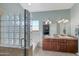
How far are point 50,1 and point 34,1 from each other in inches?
9.9

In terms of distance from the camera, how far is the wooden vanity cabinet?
1.87 meters

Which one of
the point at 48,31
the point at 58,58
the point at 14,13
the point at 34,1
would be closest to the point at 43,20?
the point at 48,31

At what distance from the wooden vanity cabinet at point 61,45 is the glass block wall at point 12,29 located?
0.45m

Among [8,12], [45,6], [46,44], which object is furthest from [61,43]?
[8,12]

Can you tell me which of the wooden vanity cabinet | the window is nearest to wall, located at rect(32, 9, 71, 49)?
the window

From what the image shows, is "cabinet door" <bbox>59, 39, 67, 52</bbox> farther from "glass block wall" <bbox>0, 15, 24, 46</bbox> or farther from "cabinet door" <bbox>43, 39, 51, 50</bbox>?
"glass block wall" <bbox>0, 15, 24, 46</bbox>

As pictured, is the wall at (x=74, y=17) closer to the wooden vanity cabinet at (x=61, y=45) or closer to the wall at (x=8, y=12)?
the wooden vanity cabinet at (x=61, y=45)

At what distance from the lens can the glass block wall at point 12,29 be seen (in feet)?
5.98

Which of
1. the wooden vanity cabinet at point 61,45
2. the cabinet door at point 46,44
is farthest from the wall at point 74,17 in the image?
the cabinet door at point 46,44

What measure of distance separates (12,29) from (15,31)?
0.07 m

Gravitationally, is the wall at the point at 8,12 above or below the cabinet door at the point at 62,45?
above

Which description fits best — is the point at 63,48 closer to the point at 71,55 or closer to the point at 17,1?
the point at 71,55

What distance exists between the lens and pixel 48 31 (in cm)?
195

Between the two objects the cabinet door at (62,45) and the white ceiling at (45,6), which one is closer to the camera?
the white ceiling at (45,6)
